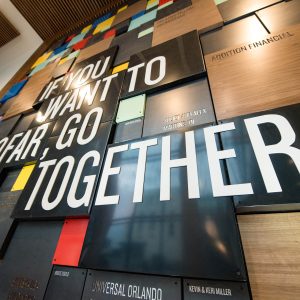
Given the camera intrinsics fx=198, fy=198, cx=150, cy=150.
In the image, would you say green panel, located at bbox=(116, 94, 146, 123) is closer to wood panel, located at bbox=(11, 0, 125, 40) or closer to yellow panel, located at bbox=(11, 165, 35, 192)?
yellow panel, located at bbox=(11, 165, 35, 192)

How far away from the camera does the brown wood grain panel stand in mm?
814

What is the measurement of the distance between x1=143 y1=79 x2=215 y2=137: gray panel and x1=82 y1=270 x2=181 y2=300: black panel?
615mm

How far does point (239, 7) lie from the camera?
1425 mm

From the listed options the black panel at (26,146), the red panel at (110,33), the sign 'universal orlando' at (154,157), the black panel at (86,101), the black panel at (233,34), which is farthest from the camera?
the red panel at (110,33)

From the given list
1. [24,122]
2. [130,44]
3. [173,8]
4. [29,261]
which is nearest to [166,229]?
[29,261]

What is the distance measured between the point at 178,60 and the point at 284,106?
74 cm

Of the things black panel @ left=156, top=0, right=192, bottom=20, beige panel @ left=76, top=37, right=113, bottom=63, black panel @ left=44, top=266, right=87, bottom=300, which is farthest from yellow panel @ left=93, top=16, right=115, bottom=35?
black panel @ left=44, top=266, right=87, bottom=300

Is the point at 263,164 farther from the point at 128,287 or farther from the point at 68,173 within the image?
the point at 68,173

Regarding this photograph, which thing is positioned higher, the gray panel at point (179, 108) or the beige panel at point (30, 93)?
the beige panel at point (30, 93)

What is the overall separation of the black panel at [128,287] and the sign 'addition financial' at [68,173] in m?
0.27

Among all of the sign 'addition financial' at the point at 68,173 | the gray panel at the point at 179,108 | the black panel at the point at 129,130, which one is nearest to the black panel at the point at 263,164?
the gray panel at the point at 179,108

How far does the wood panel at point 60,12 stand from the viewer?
335 cm

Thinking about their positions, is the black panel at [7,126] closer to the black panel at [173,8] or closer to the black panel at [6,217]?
the black panel at [6,217]

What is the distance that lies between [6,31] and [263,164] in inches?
193
